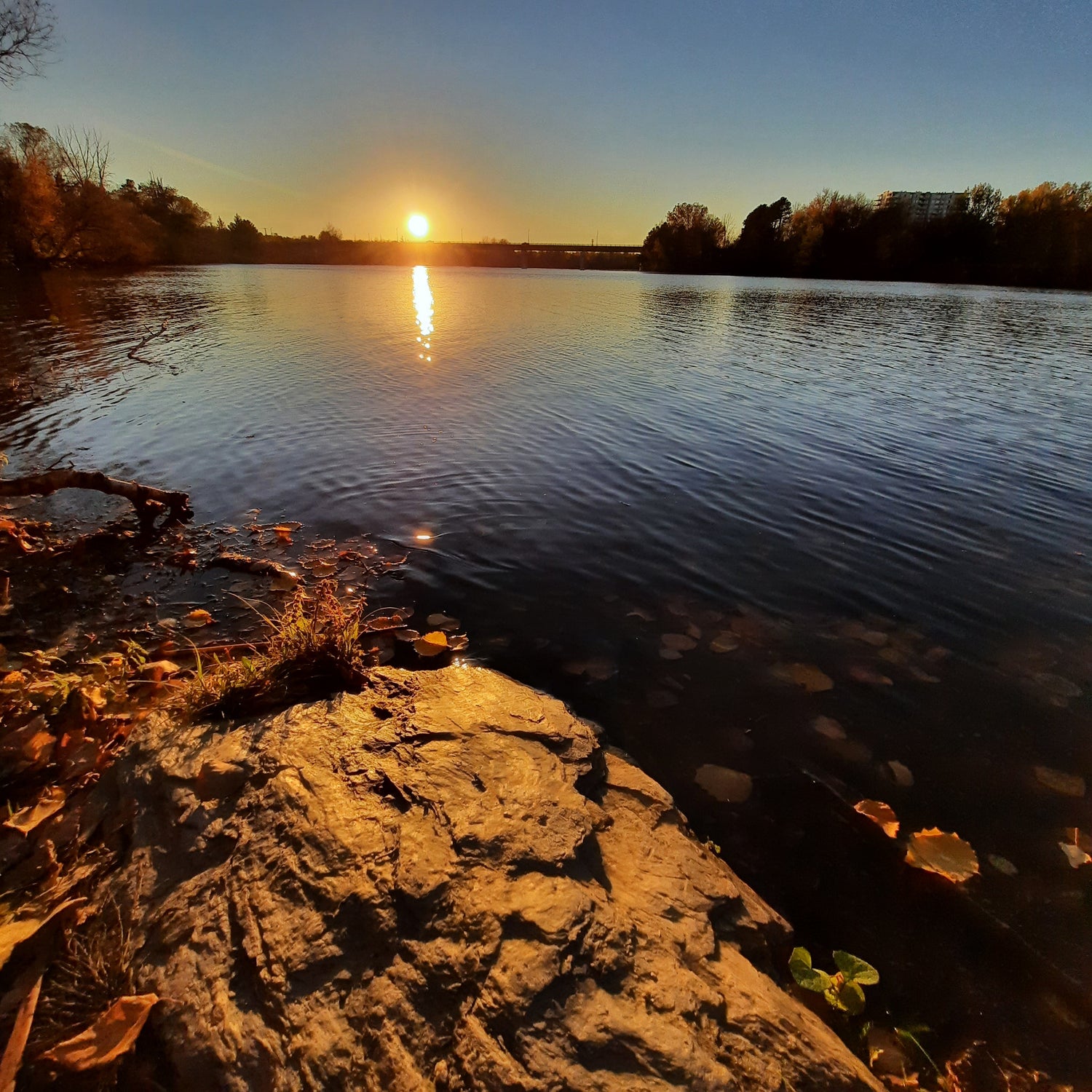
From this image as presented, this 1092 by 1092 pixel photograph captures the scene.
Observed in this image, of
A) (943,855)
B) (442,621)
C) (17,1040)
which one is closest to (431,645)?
(442,621)

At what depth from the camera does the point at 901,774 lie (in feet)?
15.0

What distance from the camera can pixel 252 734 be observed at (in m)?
3.56

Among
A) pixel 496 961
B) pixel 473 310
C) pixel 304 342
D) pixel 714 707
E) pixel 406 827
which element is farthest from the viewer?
pixel 473 310

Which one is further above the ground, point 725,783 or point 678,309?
point 678,309

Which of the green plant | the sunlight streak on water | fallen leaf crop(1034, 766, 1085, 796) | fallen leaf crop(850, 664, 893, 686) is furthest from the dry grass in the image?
the sunlight streak on water

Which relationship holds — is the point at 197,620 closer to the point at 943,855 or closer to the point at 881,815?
the point at 881,815

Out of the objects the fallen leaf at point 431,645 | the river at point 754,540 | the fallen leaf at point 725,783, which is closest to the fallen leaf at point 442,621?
the river at point 754,540

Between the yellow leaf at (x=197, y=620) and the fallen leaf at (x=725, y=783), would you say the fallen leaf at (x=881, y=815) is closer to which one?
the fallen leaf at (x=725, y=783)

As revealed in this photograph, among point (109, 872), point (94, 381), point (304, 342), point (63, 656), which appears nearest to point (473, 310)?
point (304, 342)

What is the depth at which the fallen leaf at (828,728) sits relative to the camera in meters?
4.94

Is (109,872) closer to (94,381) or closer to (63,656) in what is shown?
(63,656)

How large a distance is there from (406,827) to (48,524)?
889 centimetres

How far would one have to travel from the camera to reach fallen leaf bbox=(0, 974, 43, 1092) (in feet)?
6.32

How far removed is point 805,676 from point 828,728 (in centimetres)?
69
